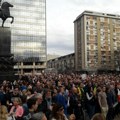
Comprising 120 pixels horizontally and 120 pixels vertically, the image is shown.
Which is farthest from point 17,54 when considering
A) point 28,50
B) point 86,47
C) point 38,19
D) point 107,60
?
point 107,60

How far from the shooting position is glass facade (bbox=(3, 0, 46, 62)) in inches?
4205

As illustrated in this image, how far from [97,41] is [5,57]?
3491 inches

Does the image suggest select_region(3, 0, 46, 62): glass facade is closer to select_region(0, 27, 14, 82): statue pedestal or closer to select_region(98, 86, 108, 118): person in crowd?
select_region(0, 27, 14, 82): statue pedestal

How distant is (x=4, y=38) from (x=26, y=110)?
18309mm

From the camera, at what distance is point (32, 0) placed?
10919cm

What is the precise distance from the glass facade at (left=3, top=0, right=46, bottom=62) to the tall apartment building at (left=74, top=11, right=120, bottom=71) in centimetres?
1509

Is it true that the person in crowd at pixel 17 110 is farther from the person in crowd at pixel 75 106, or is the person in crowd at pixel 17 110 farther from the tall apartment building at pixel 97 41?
the tall apartment building at pixel 97 41

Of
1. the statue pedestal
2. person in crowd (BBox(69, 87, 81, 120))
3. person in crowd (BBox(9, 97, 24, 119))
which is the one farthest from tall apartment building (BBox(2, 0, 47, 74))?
person in crowd (BBox(9, 97, 24, 119))

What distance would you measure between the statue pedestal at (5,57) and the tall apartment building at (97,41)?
8341 cm

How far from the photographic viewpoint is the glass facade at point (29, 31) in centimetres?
10681

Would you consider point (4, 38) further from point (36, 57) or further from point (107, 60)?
point (107, 60)

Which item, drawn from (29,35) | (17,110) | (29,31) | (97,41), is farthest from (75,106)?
(97,41)

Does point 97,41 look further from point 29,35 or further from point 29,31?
point 29,31

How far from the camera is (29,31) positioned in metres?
108
